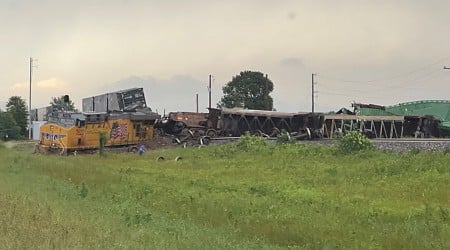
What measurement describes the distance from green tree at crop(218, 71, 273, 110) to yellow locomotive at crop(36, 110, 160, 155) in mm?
52886

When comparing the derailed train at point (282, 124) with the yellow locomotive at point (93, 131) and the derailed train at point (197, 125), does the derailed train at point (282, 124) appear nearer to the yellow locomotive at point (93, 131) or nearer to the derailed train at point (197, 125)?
the derailed train at point (197, 125)

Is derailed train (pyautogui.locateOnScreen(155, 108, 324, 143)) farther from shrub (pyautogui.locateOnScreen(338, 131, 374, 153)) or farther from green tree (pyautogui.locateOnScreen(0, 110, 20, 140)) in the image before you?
green tree (pyautogui.locateOnScreen(0, 110, 20, 140))

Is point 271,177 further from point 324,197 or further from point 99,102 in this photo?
point 99,102

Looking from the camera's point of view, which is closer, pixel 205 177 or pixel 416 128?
pixel 205 177

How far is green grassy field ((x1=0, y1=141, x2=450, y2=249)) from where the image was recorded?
9.52 metres

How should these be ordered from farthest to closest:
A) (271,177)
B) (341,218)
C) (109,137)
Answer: (109,137) → (271,177) → (341,218)

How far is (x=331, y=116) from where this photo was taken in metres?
50.3

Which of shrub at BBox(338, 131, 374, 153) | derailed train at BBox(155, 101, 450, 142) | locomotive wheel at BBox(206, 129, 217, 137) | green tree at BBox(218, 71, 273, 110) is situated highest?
green tree at BBox(218, 71, 273, 110)

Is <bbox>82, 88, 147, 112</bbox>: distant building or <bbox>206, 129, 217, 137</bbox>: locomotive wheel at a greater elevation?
A: <bbox>82, 88, 147, 112</bbox>: distant building

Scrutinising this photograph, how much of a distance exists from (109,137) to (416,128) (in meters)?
26.8

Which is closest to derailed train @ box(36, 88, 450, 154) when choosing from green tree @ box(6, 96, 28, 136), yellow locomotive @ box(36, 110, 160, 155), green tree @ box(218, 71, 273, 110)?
yellow locomotive @ box(36, 110, 160, 155)

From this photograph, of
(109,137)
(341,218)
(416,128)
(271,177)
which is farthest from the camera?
(416,128)

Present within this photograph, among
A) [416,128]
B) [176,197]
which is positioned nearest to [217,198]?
[176,197]

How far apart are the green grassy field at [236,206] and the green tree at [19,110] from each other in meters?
66.5
